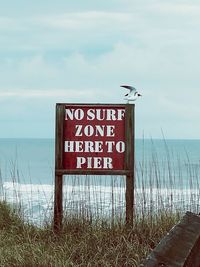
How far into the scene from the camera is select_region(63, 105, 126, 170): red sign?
8.45 meters

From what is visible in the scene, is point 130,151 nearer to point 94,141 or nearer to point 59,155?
point 94,141

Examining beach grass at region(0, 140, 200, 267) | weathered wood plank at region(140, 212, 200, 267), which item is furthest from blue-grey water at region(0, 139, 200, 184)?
weathered wood plank at region(140, 212, 200, 267)

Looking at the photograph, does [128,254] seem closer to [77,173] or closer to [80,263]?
[80,263]

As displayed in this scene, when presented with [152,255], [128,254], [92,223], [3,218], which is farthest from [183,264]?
[3,218]

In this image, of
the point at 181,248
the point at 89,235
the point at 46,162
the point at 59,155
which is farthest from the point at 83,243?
the point at 46,162

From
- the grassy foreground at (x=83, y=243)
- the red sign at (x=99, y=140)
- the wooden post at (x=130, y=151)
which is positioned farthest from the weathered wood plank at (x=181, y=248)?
the red sign at (x=99, y=140)

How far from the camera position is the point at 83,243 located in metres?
6.97

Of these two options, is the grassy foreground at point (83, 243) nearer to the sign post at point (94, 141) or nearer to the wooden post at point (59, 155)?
the wooden post at point (59, 155)

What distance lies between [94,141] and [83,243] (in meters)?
1.82

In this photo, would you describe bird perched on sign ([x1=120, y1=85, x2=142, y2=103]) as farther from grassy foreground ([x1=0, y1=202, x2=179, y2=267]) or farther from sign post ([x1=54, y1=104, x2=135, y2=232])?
grassy foreground ([x1=0, y1=202, x2=179, y2=267])

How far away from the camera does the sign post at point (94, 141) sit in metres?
8.42

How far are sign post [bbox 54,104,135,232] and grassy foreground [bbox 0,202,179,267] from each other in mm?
542

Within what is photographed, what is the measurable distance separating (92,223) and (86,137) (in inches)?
45.7

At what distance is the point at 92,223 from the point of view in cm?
796
